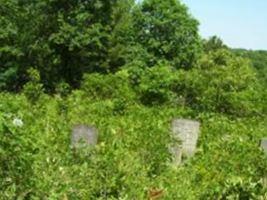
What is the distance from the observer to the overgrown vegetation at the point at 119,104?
807 cm

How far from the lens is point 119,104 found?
80.5 feet

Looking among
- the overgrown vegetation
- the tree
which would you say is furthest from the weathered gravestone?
the tree

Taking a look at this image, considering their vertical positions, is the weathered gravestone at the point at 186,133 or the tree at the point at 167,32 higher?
the tree at the point at 167,32

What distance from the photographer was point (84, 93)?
2992cm

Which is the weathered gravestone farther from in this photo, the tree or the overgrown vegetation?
the tree

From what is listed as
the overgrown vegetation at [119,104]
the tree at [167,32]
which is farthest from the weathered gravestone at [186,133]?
the tree at [167,32]

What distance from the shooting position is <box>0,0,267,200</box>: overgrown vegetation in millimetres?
8070

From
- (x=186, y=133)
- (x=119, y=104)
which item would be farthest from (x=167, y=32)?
(x=186, y=133)

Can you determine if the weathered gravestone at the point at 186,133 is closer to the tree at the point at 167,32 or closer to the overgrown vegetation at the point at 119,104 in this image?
the overgrown vegetation at the point at 119,104

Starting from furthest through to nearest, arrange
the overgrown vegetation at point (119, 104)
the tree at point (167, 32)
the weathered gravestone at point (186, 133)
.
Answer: the tree at point (167, 32)
the weathered gravestone at point (186, 133)
the overgrown vegetation at point (119, 104)

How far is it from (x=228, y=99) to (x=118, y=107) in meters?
6.57

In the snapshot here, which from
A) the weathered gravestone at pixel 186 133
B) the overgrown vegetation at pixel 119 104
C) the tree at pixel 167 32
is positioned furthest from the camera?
the tree at pixel 167 32

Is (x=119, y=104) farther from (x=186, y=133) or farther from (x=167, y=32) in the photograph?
(x=167, y=32)

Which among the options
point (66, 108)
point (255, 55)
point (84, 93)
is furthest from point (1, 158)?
point (255, 55)
